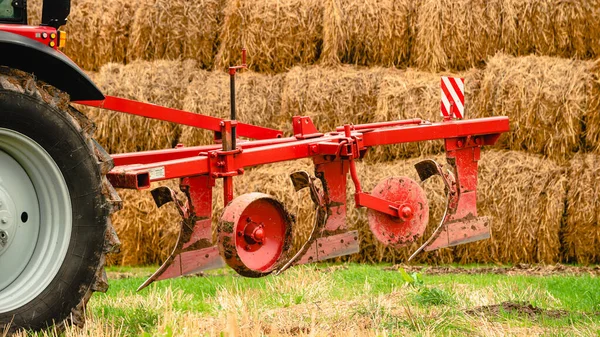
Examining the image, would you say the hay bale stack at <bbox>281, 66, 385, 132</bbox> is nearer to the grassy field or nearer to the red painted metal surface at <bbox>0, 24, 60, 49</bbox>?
the grassy field

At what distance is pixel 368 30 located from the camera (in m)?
9.06

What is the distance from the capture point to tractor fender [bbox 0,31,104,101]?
403 centimetres

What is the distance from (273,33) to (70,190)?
525 cm

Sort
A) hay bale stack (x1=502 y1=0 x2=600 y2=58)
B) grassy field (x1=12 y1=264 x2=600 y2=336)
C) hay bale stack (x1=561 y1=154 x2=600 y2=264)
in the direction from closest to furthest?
Answer: 1. grassy field (x1=12 y1=264 x2=600 y2=336)
2. hay bale stack (x1=561 y1=154 x2=600 y2=264)
3. hay bale stack (x1=502 y1=0 x2=600 y2=58)

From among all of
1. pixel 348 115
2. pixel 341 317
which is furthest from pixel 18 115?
pixel 348 115

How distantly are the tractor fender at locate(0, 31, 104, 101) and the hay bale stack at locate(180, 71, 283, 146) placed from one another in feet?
15.0

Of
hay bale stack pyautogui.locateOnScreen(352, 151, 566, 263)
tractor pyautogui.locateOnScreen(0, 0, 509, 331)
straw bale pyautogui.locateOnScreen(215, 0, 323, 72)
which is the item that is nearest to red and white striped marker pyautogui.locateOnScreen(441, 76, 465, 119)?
tractor pyautogui.locateOnScreen(0, 0, 509, 331)

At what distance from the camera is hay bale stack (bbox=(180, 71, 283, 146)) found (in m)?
9.02

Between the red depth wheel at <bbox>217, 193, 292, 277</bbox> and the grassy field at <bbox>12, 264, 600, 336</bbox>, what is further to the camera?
the red depth wheel at <bbox>217, 193, 292, 277</bbox>

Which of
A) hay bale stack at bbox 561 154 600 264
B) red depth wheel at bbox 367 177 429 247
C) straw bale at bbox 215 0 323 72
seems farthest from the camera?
straw bale at bbox 215 0 323 72

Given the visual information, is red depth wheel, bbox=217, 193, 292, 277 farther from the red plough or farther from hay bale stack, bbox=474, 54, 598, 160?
hay bale stack, bbox=474, 54, 598, 160

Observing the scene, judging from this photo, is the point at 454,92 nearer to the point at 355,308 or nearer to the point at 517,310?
the point at 517,310

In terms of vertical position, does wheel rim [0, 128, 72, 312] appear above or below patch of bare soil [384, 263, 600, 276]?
above

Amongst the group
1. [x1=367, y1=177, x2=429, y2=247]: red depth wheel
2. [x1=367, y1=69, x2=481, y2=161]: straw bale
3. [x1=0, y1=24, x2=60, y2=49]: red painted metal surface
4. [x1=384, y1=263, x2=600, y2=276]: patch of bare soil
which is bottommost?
[x1=384, y1=263, x2=600, y2=276]: patch of bare soil
